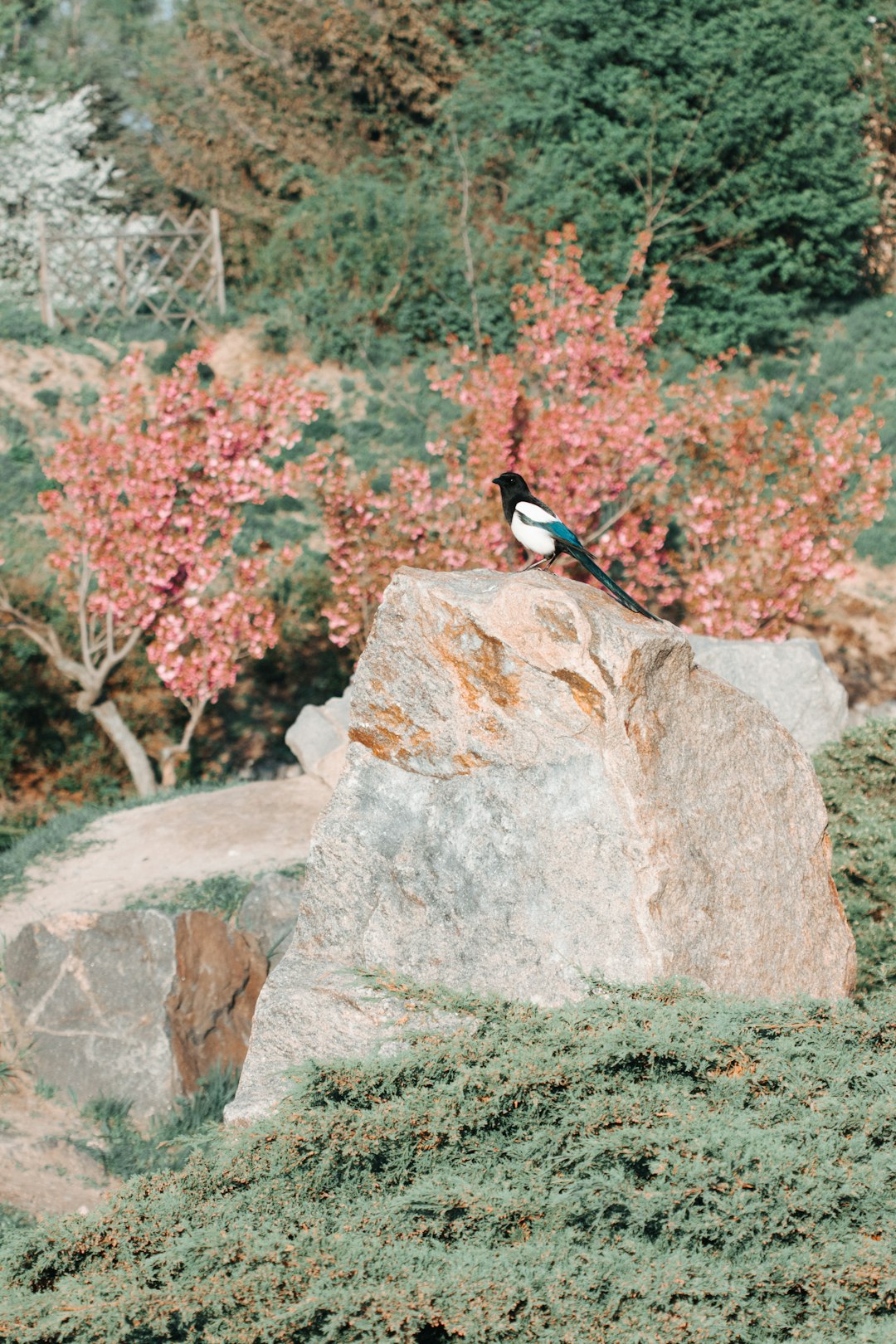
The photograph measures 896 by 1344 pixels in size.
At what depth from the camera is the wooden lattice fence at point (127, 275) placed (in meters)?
19.6

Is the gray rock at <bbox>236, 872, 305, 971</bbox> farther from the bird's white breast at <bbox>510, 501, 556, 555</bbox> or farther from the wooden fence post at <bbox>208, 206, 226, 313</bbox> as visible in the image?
the wooden fence post at <bbox>208, 206, 226, 313</bbox>

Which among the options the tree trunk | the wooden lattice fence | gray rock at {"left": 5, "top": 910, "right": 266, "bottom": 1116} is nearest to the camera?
gray rock at {"left": 5, "top": 910, "right": 266, "bottom": 1116}

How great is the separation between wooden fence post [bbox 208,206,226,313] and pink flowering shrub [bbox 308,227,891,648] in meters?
9.31

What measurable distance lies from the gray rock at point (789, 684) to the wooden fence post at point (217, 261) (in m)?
13.2

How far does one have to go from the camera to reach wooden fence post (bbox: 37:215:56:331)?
63.6ft

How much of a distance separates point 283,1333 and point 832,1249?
1.36m

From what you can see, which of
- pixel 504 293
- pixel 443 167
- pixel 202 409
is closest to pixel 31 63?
pixel 443 167

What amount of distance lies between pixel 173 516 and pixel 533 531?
5589mm

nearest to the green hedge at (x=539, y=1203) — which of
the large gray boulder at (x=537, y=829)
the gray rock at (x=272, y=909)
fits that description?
the large gray boulder at (x=537, y=829)

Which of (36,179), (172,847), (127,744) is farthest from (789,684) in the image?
(36,179)

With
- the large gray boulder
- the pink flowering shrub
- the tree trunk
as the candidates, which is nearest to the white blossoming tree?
the tree trunk

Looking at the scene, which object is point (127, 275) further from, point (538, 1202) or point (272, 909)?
point (538, 1202)

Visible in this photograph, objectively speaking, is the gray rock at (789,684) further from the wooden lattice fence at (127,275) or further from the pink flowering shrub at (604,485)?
the wooden lattice fence at (127,275)

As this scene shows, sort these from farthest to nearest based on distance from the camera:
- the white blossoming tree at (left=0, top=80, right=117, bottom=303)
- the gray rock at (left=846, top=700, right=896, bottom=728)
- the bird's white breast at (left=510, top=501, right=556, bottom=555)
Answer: the white blossoming tree at (left=0, top=80, right=117, bottom=303) → the gray rock at (left=846, top=700, right=896, bottom=728) → the bird's white breast at (left=510, top=501, right=556, bottom=555)
